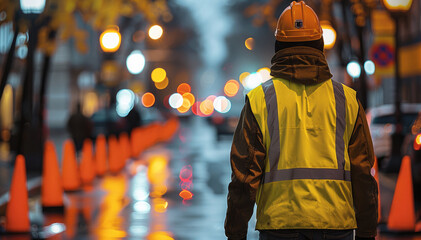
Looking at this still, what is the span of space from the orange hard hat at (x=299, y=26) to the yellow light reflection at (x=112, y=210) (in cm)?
608

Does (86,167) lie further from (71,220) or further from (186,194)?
(71,220)

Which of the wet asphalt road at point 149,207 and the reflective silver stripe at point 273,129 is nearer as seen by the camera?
the reflective silver stripe at point 273,129

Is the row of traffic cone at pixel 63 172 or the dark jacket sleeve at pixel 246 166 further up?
the dark jacket sleeve at pixel 246 166

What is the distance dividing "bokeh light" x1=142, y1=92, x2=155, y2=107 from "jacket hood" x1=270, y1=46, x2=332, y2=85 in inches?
3242

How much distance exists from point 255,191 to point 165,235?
600cm

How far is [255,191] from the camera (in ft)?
13.1

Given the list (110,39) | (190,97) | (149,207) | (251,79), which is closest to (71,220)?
(149,207)

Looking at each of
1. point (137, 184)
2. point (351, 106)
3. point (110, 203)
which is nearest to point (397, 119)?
point (137, 184)

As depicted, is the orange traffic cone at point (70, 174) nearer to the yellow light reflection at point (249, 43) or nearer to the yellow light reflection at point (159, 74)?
the yellow light reflection at point (249, 43)

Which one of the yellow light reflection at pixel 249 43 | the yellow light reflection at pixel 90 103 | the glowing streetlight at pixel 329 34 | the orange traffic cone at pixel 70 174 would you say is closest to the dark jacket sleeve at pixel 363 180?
the orange traffic cone at pixel 70 174

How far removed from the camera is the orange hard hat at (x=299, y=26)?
4.12 metres

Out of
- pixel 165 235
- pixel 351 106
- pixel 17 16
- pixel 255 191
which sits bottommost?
pixel 165 235

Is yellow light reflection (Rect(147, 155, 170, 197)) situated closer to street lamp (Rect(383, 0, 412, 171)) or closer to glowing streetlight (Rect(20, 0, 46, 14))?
glowing streetlight (Rect(20, 0, 46, 14))

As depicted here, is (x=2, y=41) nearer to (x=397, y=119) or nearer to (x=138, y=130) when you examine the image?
(x=138, y=130)
